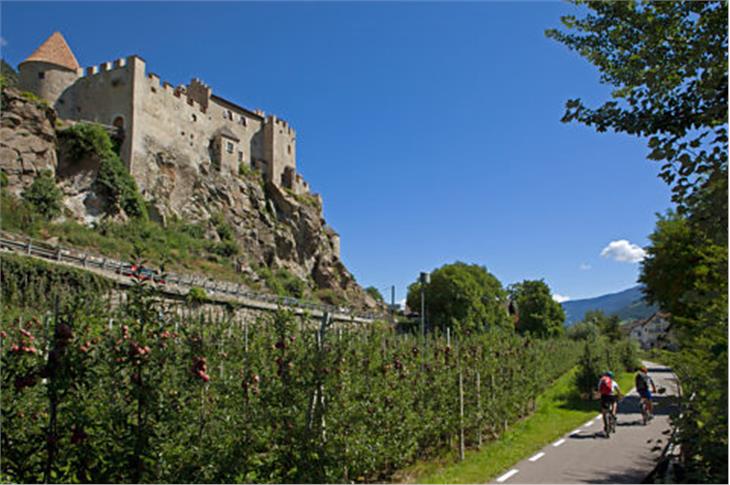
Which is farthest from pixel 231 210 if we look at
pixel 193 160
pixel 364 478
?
pixel 364 478

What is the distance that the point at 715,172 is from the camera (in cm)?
270

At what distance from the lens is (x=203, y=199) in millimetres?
49719

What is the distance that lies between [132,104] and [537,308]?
162 feet

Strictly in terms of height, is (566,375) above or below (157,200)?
below

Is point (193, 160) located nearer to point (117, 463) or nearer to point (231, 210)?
point (231, 210)

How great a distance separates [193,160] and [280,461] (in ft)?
157

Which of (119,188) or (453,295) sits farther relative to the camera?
(453,295)

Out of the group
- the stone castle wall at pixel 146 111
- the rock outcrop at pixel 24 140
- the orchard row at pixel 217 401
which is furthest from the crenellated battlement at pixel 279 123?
the orchard row at pixel 217 401

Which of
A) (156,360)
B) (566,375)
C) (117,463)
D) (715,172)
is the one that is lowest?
(566,375)

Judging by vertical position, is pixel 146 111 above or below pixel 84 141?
above

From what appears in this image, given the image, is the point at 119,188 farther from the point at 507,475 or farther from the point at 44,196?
the point at 507,475

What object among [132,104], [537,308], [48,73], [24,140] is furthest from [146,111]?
[537,308]

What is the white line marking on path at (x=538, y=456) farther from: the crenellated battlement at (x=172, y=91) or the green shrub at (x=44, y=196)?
the crenellated battlement at (x=172, y=91)

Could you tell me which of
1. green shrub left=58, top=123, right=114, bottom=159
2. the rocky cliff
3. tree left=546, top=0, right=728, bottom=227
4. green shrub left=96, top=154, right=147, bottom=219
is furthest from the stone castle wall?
tree left=546, top=0, right=728, bottom=227
